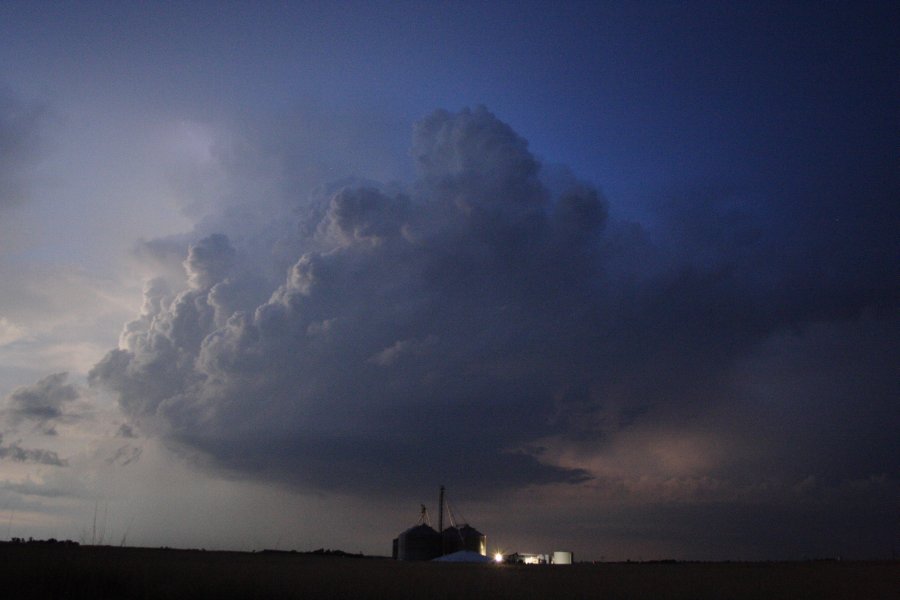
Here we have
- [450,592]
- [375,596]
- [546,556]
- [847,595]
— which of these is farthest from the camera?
[546,556]

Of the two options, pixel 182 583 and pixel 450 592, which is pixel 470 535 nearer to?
pixel 450 592

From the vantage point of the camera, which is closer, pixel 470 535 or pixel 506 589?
pixel 506 589

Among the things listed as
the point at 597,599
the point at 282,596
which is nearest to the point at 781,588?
the point at 597,599

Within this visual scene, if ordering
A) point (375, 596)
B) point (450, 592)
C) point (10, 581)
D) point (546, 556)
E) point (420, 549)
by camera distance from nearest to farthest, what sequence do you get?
1. point (10, 581)
2. point (375, 596)
3. point (450, 592)
4. point (420, 549)
5. point (546, 556)

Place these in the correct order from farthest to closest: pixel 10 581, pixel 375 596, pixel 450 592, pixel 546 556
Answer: pixel 546 556 < pixel 450 592 < pixel 375 596 < pixel 10 581

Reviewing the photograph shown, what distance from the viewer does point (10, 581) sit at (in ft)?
101

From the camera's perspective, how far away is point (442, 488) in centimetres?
13850

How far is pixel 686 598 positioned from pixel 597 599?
666 centimetres

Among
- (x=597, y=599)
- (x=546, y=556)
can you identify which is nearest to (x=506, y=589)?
(x=597, y=599)

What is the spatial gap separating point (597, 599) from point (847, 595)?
2354 cm

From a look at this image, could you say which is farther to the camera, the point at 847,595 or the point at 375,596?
the point at 847,595

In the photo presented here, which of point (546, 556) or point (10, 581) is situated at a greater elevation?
point (10, 581)

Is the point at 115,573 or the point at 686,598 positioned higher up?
the point at 115,573

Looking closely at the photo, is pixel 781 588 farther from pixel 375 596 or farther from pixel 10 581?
pixel 10 581
